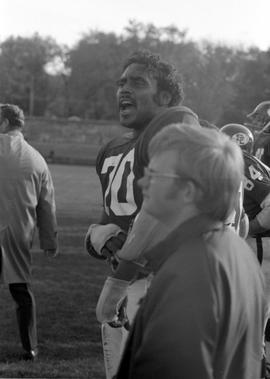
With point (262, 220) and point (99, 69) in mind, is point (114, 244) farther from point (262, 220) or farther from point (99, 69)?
point (99, 69)

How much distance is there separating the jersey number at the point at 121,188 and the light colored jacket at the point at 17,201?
216 centimetres

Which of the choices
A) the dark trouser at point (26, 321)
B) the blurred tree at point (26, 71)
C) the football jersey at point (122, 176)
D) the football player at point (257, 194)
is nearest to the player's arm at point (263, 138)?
the football player at point (257, 194)

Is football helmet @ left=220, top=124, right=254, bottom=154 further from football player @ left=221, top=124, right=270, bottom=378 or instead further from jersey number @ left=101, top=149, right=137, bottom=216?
jersey number @ left=101, top=149, right=137, bottom=216

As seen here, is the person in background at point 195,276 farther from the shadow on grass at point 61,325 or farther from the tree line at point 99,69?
the tree line at point 99,69

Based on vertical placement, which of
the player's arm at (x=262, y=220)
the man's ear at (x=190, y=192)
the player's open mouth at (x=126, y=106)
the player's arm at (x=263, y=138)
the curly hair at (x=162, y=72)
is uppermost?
the curly hair at (x=162, y=72)

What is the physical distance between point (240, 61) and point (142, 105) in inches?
3024

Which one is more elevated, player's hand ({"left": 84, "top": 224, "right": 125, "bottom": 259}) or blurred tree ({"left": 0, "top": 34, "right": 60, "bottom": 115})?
player's hand ({"left": 84, "top": 224, "right": 125, "bottom": 259})

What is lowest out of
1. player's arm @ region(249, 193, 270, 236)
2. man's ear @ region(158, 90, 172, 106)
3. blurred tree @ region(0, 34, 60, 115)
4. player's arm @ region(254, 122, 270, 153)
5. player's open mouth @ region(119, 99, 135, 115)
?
blurred tree @ region(0, 34, 60, 115)

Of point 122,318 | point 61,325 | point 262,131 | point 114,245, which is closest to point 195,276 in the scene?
point 114,245

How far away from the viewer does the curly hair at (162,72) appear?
289cm

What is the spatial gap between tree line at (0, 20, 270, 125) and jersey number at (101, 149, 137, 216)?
61.3 metres

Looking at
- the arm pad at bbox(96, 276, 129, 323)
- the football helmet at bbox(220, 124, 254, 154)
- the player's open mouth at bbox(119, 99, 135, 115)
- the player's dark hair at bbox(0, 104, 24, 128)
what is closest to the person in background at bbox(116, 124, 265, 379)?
the arm pad at bbox(96, 276, 129, 323)

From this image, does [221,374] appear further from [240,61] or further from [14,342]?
[240,61]

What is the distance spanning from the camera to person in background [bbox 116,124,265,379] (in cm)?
162
